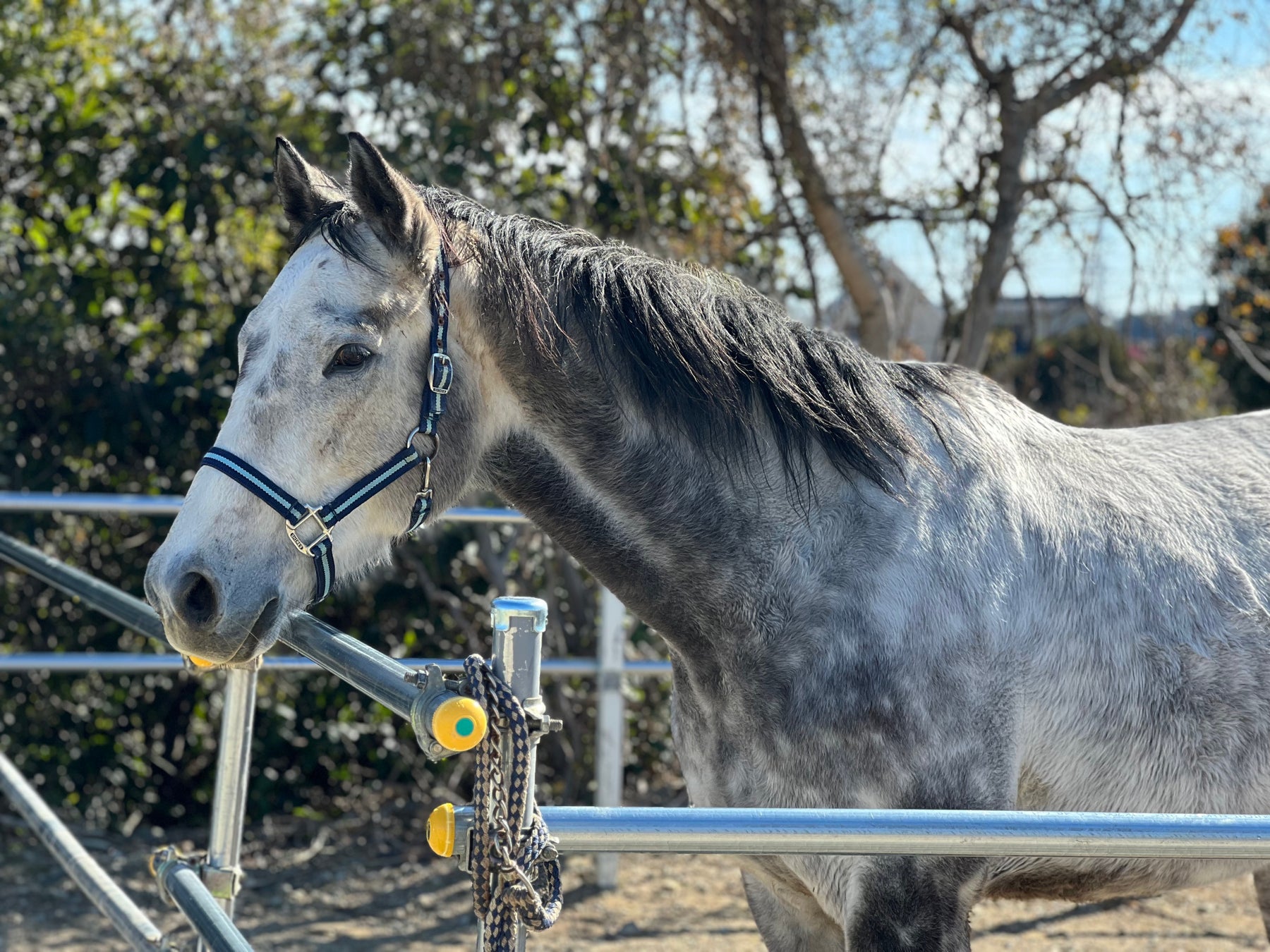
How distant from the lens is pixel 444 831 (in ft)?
3.50

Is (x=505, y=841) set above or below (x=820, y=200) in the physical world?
below

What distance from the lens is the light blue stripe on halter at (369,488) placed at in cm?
171

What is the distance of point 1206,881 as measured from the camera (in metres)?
2.16

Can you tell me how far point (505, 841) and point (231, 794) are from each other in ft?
3.57

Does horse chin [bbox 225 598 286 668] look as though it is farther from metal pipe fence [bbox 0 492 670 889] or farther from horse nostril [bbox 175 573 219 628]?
metal pipe fence [bbox 0 492 670 889]

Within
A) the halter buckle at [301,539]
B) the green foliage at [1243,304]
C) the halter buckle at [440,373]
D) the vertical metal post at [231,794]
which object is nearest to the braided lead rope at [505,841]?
the halter buckle at [301,539]

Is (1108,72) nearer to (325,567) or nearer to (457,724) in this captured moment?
(325,567)

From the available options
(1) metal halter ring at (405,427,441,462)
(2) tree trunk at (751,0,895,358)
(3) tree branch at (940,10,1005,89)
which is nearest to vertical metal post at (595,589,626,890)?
(2) tree trunk at (751,0,895,358)

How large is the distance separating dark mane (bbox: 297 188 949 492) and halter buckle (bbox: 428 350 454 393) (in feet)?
0.45

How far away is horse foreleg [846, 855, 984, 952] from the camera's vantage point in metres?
1.76

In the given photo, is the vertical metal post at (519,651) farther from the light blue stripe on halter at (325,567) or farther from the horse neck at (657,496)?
the horse neck at (657,496)

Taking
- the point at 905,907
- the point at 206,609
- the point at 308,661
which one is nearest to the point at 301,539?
the point at 206,609

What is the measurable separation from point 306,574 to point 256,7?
4197mm

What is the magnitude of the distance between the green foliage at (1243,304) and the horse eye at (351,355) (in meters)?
4.30
